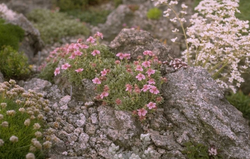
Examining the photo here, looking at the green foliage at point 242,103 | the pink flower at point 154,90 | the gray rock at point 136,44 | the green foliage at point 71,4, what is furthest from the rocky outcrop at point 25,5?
the green foliage at point 242,103

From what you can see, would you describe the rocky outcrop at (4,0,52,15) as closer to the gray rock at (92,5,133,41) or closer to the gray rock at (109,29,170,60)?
the gray rock at (92,5,133,41)

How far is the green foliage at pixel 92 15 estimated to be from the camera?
500 inches

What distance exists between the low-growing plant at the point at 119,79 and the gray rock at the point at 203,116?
0.37m

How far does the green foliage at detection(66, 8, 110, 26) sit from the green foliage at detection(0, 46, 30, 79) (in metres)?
6.47

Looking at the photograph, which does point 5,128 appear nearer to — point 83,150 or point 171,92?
Answer: point 83,150

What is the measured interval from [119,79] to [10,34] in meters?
4.33

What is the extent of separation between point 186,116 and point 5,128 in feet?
9.71

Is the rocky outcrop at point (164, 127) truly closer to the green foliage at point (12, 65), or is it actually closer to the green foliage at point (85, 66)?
the green foliage at point (85, 66)

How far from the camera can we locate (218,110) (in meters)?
4.67

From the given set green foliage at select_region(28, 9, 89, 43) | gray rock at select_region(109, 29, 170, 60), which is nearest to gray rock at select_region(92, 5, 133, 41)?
green foliage at select_region(28, 9, 89, 43)

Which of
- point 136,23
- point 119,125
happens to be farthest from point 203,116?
point 136,23

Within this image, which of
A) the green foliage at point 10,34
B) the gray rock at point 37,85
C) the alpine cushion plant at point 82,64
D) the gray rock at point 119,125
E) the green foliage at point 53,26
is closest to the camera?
the gray rock at point 119,125

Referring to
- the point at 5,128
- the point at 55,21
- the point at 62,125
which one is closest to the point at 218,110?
the point at 62,125

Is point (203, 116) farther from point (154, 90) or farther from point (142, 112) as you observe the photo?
point (142, 112)
